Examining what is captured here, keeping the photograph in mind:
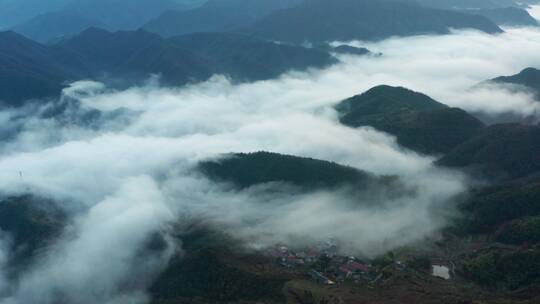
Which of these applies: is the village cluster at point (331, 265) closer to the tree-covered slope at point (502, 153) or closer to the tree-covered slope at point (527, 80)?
the tree-covered slope at point (502, 153)

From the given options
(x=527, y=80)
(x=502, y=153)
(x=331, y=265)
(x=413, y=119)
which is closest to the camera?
(x=331, y=265)

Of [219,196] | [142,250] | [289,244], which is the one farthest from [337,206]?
[142,250]

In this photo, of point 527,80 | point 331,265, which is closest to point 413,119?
point 527,80

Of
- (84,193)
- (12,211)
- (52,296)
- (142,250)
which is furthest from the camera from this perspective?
(84,193)

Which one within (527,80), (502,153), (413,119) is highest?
(527,80)

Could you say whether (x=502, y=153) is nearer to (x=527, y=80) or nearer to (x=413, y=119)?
(x=413, y=119)

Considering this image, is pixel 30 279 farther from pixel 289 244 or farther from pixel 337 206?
pixel 337 206

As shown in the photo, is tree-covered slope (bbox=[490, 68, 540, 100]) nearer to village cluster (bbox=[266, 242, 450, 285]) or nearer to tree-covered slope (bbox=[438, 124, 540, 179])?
tree-covered slope (bbox=[438, 124, 540, 179])

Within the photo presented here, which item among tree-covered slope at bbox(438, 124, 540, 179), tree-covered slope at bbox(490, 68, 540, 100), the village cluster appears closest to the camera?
the village cluster

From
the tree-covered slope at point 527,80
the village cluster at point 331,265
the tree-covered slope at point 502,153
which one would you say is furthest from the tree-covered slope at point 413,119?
the village cluster at point 331,265

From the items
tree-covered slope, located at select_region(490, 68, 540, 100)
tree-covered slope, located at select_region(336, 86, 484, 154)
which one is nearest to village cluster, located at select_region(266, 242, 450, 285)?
tree-covered slope, located at select_region(336, 86, 484, 154)

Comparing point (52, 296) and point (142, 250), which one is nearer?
point (52, 296)
